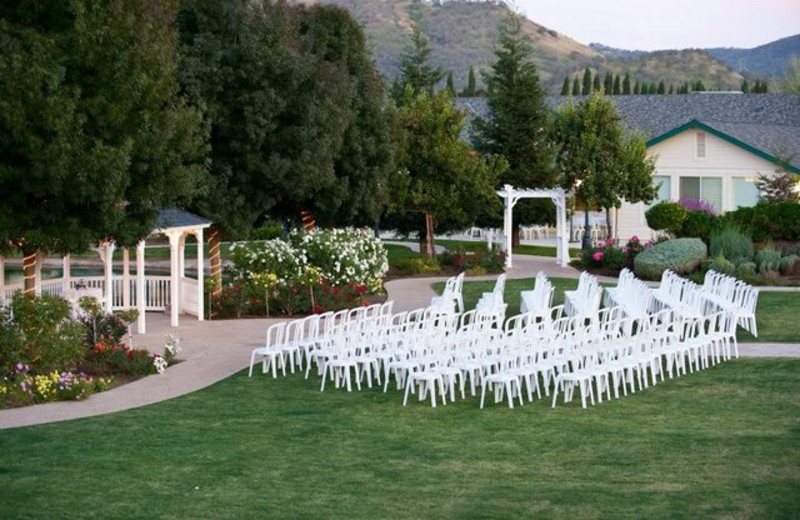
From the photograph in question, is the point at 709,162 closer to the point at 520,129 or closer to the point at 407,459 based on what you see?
the point at 520,129

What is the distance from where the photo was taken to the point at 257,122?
28281mm

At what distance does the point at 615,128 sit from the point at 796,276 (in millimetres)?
7758

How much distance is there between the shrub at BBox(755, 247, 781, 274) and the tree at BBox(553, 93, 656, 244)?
5.79 meters

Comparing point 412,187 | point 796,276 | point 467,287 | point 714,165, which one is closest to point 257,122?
point 467,287

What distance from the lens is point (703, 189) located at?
→ 48719mm

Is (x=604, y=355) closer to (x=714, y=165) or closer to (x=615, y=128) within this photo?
(x=615, y=128)

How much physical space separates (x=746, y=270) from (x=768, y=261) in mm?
889

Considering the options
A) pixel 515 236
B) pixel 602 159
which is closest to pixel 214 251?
pixel 602 159

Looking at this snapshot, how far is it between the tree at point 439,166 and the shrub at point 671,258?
5501mm

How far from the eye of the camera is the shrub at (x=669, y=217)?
38.9m

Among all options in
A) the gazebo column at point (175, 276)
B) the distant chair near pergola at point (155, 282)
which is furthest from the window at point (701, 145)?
the gazebo column at point (175, 276)

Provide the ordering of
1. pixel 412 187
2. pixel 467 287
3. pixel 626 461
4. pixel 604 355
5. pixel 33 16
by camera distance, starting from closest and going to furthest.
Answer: pixel 626 461 → pixel 604 355 → pixel 33 16 → pixel 467 287 → pixel 412 187

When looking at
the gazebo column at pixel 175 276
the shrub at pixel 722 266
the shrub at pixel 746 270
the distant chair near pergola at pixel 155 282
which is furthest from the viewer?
the shrub at pixel 722 266

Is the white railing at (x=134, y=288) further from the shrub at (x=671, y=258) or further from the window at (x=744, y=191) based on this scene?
the window at (x=744, y=191)
